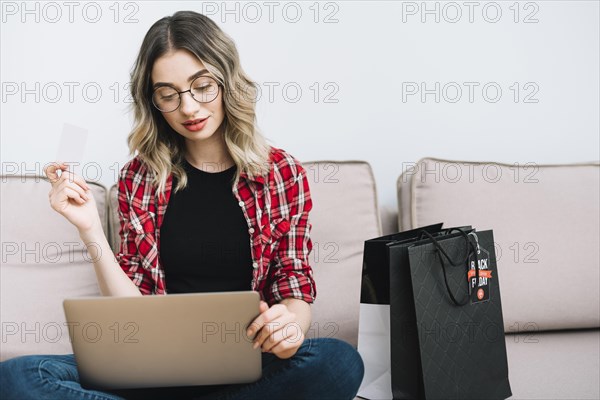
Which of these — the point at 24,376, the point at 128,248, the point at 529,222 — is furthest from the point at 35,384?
the point at 529,222

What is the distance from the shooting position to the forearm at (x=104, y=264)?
1.44 meters

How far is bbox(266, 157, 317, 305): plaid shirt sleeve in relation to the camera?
1525 millimetres

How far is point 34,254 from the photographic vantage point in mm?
1725

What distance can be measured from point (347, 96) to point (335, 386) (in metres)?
1.06

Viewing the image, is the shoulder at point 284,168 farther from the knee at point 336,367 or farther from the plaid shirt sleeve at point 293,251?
the knee at point 336,367

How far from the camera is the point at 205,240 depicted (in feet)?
5.05

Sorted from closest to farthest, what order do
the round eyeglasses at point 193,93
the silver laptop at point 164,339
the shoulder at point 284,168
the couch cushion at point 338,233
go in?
the silver laptop at point 164,339, the round eyeglasses at point 193,93, the shoulder at point 284,168, the couch cushion at point 338,233

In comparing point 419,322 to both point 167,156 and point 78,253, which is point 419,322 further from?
point 78,253

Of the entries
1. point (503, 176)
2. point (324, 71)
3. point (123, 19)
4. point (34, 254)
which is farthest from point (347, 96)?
point (34, 254)

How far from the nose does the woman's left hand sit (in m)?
0.47

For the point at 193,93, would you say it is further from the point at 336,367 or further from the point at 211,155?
the point at 336,367

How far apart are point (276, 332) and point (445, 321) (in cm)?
39

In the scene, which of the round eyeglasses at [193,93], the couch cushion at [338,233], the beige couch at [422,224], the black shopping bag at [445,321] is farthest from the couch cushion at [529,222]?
the round eyeglasses at [193,93]

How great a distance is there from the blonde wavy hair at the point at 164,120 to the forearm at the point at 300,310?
0.97 ft
